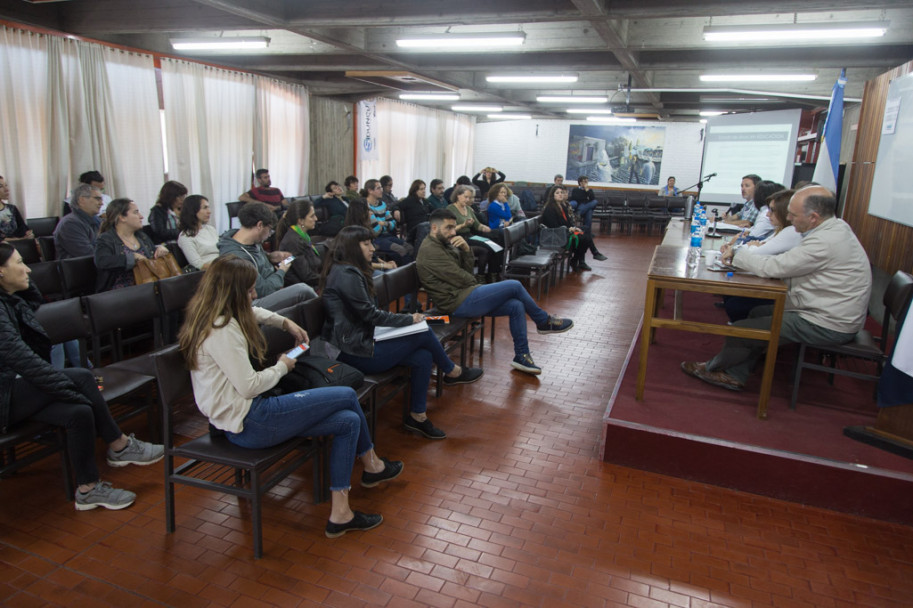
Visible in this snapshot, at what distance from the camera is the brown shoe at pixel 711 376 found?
11.9 ft

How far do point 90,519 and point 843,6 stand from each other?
5748mm

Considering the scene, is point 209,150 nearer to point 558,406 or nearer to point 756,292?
point 558,406

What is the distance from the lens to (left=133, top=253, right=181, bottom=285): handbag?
4.00 meters

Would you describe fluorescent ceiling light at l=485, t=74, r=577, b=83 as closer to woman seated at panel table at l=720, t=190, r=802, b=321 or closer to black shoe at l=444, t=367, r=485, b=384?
woman seated at panel table at l=720, t=190, r=802, b=321

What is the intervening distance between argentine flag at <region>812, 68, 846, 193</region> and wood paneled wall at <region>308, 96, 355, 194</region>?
7935 mm

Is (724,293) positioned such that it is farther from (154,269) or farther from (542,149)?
(542,149)

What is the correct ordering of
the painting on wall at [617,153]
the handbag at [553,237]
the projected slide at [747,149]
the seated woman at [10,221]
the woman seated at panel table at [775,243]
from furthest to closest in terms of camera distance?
the painting on wall at [617,153] → the projected slide at [747,149] → the handbag at [553,237] → the seated woman at [10,221] → the woman seated at panel table at [775,243]

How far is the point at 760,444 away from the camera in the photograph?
296 centimetres

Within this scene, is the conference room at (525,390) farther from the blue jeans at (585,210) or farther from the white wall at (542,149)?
the white wall at (542,149)

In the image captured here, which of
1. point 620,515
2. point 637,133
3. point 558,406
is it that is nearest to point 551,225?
point 558,406

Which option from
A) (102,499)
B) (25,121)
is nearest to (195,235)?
(102,499)

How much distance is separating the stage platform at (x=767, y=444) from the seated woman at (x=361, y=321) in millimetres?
1114

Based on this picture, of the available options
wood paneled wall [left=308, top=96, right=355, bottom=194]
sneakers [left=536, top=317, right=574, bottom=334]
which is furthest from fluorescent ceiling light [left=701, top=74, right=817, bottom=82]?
wood paneled wall [left=308, top=96, right=355, bottom=194]

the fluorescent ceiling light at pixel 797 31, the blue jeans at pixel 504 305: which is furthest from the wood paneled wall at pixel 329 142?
the blue jeans at pixel 504 305
